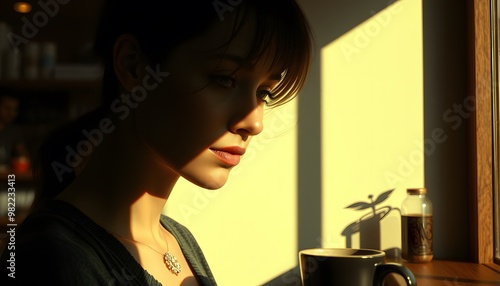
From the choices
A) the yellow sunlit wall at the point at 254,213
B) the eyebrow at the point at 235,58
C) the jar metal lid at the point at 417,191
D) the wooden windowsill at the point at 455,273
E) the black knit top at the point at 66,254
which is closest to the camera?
the black knit top at the point at 66,254

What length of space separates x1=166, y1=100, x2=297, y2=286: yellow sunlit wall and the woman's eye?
3.23ft

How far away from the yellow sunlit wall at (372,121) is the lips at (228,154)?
1032 mm

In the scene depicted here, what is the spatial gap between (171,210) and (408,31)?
0.94 meters

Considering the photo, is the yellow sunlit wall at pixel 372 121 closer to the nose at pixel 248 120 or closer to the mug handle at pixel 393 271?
the mug handle at pixel 393 271

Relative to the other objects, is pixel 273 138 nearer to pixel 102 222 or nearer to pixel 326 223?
pixel 326 223

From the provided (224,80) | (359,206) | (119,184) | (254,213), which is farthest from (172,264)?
(359,206)

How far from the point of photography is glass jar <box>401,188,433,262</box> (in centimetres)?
167

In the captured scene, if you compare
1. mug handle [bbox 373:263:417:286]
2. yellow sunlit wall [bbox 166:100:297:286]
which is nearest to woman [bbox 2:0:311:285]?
mug handle [bbox 373:263:417:286]

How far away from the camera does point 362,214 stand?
5.91 ft

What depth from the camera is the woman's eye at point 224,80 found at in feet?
2.59

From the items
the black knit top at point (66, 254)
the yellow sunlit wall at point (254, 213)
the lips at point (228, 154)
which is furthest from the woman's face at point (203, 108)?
the yellow sunlit wall at point (254, 213)

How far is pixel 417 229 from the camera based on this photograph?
1.67m

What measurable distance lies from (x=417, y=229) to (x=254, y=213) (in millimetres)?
490

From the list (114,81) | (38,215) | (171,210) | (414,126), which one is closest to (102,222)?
(38,215)
